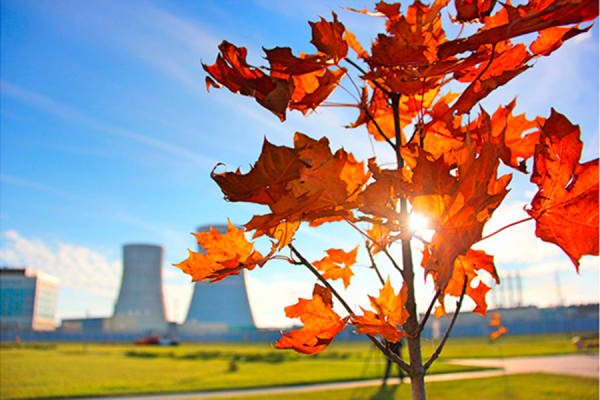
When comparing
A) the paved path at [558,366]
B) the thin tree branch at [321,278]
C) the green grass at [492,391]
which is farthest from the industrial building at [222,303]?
the thin tree branch at [321,278]

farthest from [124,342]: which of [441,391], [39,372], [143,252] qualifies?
[441,391]

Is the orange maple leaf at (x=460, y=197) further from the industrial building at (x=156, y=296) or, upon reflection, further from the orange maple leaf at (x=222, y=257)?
the industrial building at (x=156, y=296)

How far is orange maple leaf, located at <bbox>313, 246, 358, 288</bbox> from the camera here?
32.3 inches

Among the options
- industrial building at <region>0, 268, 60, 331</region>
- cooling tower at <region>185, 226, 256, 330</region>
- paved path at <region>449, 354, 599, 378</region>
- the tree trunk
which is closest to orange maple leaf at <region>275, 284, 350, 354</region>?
the tree trunk

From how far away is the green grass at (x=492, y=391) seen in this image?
4804mm

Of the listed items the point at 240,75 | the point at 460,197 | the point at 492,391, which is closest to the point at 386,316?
the point at 460,197

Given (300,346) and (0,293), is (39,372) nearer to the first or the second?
(300,346)

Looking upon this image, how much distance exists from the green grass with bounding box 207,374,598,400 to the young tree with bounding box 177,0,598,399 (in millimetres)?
4733

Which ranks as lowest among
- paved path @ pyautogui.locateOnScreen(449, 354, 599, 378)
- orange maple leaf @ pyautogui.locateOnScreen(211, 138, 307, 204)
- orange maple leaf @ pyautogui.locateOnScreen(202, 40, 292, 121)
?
paved path @ pyautogui.locateOnScreen(449, 354, 599, 378)

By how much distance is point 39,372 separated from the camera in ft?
27.8

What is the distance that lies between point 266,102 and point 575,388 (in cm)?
621

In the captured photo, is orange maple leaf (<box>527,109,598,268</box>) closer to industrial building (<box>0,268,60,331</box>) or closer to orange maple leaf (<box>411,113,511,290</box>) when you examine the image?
orange maple leaf (<box>411,113,511,290</box>)

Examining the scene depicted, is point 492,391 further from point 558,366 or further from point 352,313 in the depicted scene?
point 352,313

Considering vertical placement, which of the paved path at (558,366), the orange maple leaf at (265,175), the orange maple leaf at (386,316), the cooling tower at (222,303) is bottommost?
the paved path at (558,366)
